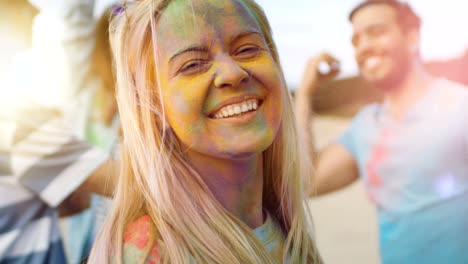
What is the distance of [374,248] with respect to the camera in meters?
1.79

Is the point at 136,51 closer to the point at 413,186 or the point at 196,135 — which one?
the point at 196,135

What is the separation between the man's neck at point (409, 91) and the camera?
5.82 ft

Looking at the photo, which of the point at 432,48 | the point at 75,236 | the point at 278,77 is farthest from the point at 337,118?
the point at 278,77

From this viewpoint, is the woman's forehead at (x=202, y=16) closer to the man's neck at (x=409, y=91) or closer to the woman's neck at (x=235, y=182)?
the woman's neck at (x=235, y=182)

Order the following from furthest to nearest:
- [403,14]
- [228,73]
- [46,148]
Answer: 1. [403,14]
2. [46,148]
3. [228,73]

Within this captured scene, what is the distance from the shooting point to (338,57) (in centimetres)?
177

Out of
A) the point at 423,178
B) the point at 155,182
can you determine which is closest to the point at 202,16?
the point at 155,182

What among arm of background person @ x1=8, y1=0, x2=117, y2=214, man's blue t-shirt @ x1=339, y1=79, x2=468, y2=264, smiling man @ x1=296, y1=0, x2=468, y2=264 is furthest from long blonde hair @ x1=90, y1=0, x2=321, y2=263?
man's blue t-shirt @ x1=339, y1=79, x2=468, y2=264

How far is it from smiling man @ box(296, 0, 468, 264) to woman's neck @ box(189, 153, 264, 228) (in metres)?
0.86

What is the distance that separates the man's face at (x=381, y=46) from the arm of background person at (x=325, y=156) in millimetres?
137

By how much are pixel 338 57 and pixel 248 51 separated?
3.55ft

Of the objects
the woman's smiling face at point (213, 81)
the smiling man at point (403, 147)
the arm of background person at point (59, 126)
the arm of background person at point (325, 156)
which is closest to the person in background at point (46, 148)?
the arm of background person at point (59, 126)

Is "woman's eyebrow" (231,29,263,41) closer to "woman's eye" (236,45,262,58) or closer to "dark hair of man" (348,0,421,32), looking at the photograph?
"woman's eye" (236,45,262,58)

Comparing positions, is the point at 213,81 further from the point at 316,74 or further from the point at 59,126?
the point at 59,126
